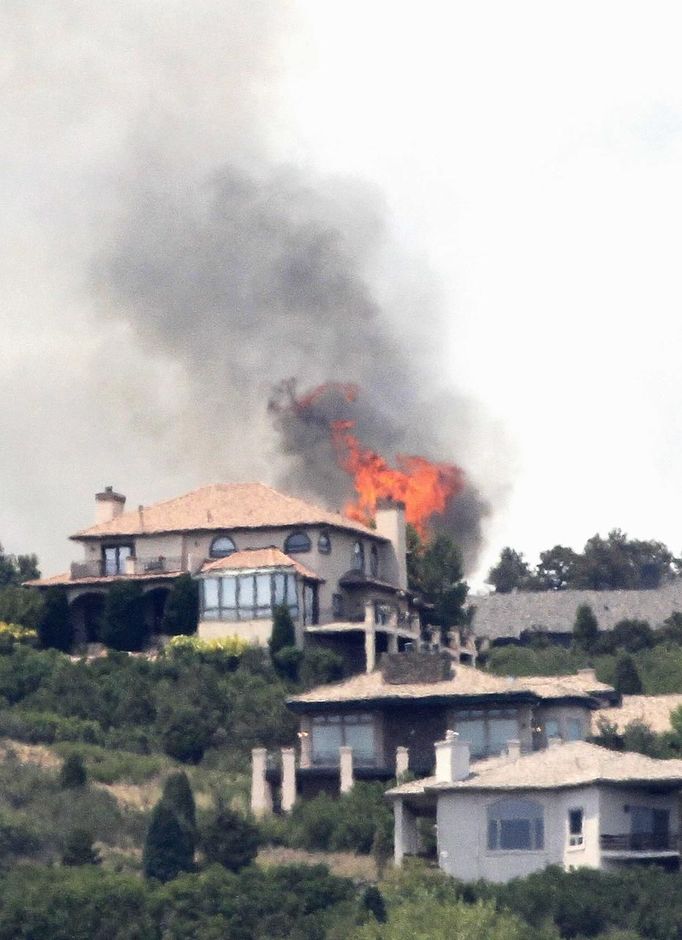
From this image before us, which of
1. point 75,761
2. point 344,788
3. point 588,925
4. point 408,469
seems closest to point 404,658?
point 344,788

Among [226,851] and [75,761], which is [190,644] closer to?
[75,761]

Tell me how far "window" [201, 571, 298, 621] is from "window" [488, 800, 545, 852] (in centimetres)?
2592

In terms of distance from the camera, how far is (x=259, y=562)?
102m

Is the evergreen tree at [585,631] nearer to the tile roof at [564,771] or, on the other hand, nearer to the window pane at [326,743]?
the window pane at [326,743]

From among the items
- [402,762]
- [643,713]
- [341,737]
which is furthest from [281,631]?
[402,762]

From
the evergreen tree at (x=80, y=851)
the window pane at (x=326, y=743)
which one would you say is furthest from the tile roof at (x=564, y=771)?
the evergreen tree at (x=80, y=851)

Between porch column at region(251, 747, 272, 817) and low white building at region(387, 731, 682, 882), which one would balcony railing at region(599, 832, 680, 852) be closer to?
low white building at region(387, 731, 682, 882)

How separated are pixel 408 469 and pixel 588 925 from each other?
161ft

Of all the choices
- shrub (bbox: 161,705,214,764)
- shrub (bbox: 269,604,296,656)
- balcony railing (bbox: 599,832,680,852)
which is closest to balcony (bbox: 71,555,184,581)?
shrub (bbox: 269,604,296,656)

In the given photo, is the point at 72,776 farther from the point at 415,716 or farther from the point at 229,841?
the point at 415,716

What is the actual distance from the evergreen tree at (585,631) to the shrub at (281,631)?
661 inches

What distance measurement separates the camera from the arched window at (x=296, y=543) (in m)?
105

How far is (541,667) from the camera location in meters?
106

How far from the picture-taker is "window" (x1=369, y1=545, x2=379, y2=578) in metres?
109
